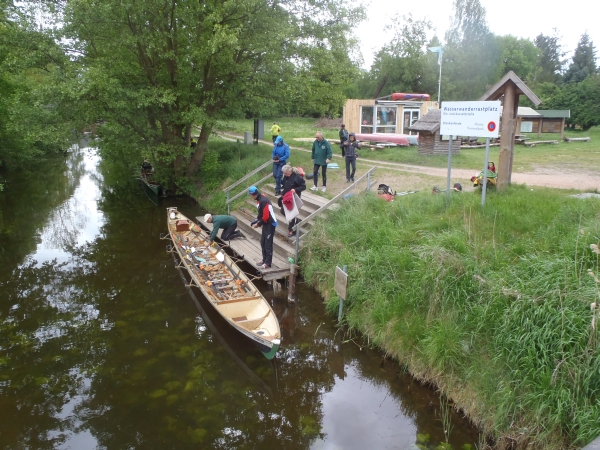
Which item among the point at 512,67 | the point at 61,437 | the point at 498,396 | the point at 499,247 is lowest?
the point at 61,437

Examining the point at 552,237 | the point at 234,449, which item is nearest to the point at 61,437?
the point at 234,449

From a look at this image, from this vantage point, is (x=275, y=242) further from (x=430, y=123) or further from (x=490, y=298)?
(x=430, y=123)

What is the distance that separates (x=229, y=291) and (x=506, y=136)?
6.85m

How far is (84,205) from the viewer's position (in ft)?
66.4

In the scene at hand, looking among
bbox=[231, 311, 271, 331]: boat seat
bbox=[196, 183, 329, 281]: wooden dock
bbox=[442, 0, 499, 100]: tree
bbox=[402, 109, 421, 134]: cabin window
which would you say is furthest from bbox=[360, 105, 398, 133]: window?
bbox=[231, 311, 271, 331]: boat seat

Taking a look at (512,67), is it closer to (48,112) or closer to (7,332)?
(48,112)

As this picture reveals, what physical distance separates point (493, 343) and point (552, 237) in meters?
2.42

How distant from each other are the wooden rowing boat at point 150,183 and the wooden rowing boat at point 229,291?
7218 millimetres

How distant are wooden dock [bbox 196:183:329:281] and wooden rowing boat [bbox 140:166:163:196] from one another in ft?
18.0

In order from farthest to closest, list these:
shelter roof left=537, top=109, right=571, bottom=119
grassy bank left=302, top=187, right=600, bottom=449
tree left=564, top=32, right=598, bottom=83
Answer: tree left=564, top=32, right=598, bottom=83, shelter roof left=537, top=109, right=571, bottom=119, grassy bank left=302, top=187, right=600, bottom=449

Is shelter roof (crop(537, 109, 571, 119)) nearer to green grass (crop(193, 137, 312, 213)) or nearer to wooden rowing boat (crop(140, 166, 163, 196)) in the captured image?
green grass (crop(193, 137, 312, 213))

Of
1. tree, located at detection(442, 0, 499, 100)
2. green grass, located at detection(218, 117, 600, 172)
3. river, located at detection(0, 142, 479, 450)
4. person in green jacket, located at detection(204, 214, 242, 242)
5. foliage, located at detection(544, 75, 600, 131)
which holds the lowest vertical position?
river, located at detection(0, 142, 479, 450)

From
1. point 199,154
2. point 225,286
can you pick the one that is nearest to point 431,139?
point 199,154

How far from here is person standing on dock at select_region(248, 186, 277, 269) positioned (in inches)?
406
